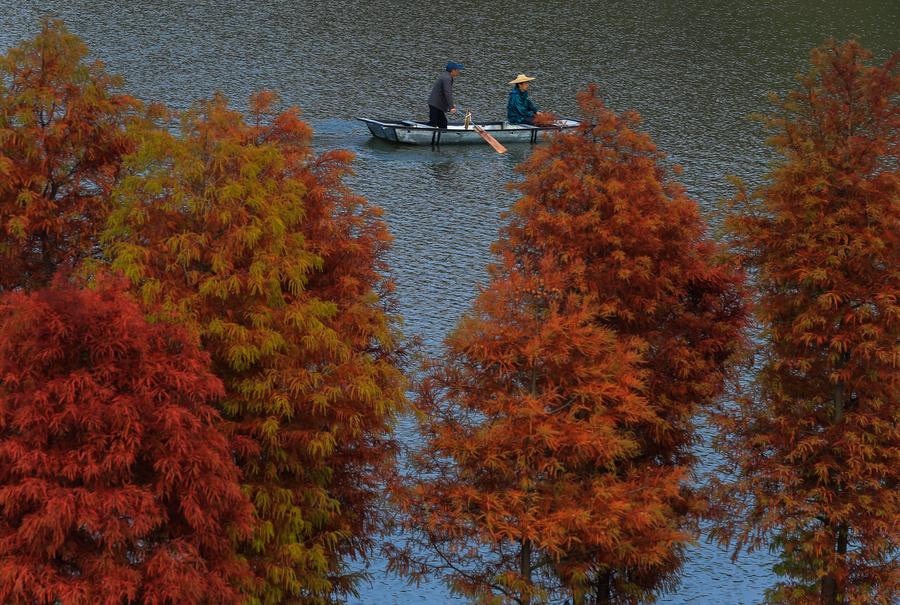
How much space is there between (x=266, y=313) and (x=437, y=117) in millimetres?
29720

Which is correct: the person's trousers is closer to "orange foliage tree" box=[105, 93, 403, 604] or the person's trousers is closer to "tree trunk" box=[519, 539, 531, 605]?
"orange foliage tree" box=[105, 93, 403, 604]

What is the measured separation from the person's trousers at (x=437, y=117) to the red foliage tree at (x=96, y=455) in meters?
31.7

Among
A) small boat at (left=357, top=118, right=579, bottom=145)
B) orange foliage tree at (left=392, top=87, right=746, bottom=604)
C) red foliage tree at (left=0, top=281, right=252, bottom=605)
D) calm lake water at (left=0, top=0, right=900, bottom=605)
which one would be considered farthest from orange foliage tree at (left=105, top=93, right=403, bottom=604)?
small boat at (left=357, top=118, right=579, bottom=145)

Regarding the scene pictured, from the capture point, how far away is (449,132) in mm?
48594

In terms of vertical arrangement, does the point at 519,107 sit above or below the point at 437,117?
above

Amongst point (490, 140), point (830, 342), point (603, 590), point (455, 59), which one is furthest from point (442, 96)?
point (830, 342)

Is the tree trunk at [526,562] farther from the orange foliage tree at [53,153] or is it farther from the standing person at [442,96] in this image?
the standing person at [442,96]

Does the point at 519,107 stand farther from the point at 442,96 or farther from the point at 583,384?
the point at 583,384

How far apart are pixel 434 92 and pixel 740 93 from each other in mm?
16484

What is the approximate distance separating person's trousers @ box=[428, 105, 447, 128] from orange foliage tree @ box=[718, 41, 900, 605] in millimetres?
25913

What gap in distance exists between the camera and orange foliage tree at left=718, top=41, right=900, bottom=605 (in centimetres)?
2225

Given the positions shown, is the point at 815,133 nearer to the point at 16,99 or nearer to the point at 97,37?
the point at 16,99

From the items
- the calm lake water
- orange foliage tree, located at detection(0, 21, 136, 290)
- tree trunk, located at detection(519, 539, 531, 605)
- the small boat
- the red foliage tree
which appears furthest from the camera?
the small boat

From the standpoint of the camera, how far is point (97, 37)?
60.1 metres
